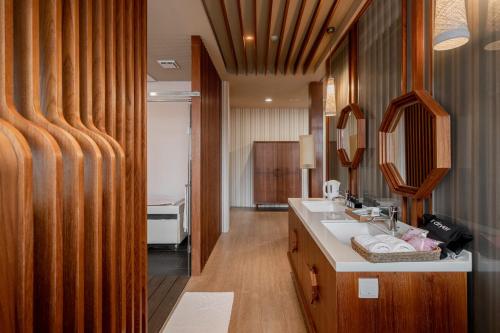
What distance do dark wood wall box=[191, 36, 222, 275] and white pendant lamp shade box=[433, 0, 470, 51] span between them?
2.43 m

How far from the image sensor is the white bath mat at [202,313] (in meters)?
2.19

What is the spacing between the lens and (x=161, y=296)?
107 inches

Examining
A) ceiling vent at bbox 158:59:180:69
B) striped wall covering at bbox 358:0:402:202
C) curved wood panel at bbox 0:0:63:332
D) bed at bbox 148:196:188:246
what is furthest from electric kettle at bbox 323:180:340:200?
ceiling vent at bbox 158:59:180:69

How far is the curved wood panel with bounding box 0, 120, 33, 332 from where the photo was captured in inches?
27.3

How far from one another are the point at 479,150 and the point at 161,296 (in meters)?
2.74

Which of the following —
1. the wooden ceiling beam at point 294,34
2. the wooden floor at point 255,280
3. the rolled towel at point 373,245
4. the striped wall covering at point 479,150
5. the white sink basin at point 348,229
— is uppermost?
the wooden ceiling beam at point 294,34

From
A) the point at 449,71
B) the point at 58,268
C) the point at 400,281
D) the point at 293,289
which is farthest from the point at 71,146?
the point at 293,289

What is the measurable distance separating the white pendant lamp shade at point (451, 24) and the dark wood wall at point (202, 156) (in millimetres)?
2434

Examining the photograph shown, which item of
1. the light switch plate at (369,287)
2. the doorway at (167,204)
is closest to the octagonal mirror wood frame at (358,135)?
the light switch plate at (369,287)

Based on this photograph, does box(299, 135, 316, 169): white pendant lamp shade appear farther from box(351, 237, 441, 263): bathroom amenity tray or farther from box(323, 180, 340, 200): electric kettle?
box(351, 237, 441, 263): bathroom amenity tray

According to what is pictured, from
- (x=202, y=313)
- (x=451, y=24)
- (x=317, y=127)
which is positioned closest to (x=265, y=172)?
(x=317, y=127)

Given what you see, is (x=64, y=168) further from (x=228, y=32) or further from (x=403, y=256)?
(x=228, y=32)

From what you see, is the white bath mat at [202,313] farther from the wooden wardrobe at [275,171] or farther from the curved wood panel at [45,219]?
the wooden wardrobe at [275,171]

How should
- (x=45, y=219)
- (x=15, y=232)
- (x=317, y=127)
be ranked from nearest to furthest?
1. (x=15, y=232)
2. (x=45, y=219)
3. (x=317, y=127)
